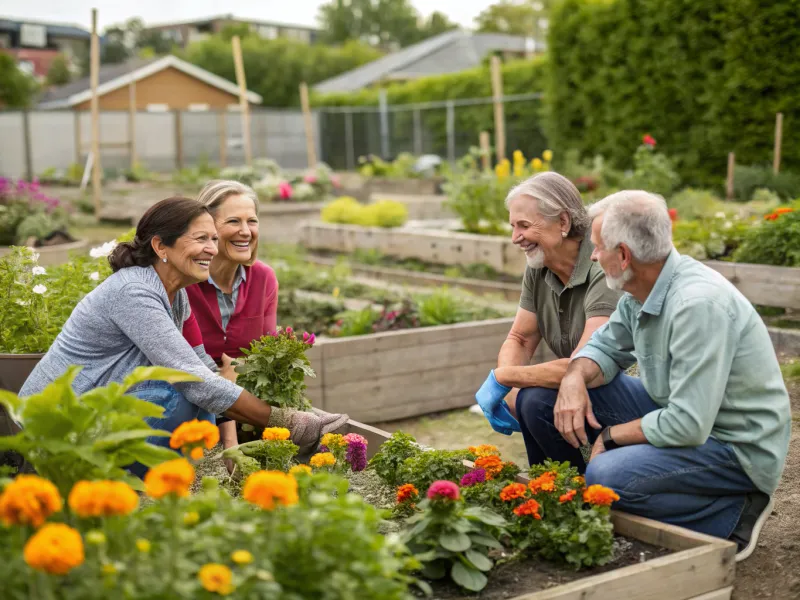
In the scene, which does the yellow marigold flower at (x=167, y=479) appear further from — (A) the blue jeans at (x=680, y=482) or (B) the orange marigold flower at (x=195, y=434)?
(A) the blue jeans at (x=680, y=482)

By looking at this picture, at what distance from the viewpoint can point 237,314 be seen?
396 cm

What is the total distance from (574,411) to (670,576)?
0.69m

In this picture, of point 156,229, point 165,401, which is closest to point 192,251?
point 156,229

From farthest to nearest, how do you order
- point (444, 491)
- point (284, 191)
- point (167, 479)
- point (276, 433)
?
Result: point (284, 191), point (276, 433), point (444, 491), point (167, 479)

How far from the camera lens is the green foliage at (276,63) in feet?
180

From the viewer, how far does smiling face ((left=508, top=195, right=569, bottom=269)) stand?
11.0 feet

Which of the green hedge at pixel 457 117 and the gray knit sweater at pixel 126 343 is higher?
the green hedge at pixel 457 117

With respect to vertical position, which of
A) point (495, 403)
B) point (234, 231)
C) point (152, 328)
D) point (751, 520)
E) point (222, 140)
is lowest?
point (751, 520)

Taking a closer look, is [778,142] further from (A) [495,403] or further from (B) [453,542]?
(B) [453,542]

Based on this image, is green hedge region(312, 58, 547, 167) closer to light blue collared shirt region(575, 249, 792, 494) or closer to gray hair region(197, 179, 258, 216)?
gray hair region(197, 179, 258, 216)

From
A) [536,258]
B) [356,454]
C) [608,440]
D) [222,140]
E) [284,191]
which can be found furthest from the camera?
[222,140]

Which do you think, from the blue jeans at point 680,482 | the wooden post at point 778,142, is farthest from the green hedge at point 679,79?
the blue jeans at point 680,482

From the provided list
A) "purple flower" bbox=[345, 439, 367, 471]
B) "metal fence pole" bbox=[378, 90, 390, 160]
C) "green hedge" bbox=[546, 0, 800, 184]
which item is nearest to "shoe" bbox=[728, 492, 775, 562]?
"purple flower" bbox=[345, 439, 367, 471]

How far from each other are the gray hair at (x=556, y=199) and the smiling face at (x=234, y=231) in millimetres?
1121
